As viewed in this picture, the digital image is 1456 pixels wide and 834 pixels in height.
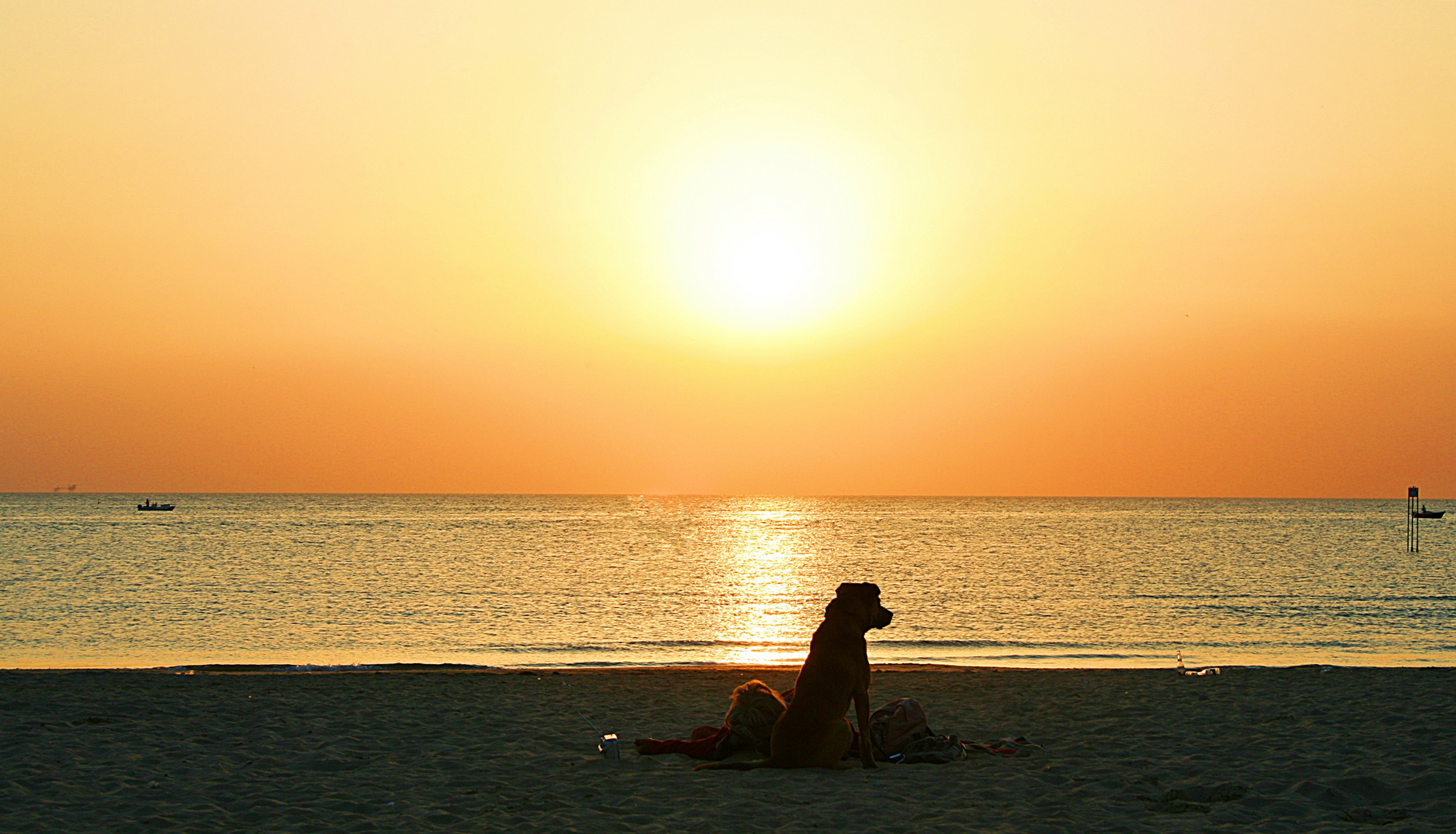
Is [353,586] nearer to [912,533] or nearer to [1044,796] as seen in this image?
[1044,796]

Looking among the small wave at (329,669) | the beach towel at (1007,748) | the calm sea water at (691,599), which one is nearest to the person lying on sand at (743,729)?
the beach towel at (1007,748)

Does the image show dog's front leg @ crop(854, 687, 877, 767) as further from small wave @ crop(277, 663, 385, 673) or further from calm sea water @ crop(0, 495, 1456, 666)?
calm sea water @ crop(0, 495, 1456, 666)

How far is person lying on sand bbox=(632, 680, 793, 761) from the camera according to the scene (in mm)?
10266

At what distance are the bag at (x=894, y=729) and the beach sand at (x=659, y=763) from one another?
1.21 ft

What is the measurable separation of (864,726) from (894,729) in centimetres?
65

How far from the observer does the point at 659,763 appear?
1026 cm

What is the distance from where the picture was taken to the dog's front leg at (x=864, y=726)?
9.73 meters

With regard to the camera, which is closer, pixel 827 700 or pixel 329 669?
pixel 827 700

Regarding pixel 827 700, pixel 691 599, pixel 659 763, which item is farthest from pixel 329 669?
pixel 691 599

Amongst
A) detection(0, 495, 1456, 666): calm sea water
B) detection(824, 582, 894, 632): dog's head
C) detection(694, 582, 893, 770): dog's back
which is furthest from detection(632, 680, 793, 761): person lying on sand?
detection(0, 495, 1456, 666): calm sea water

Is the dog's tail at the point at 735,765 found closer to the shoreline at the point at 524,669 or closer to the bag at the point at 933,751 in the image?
the bag at the point at 933,751

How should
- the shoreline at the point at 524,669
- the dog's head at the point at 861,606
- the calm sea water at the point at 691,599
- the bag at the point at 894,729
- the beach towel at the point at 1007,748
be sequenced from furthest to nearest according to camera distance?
the calm sea water at the point at 691,599
the shoreline at the point at 524,669
the beach towel at the point at 1007,748
the bag at the point at 894,729
the dog's head at the point at 861,606

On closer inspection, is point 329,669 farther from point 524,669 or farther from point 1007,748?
point 1007,748

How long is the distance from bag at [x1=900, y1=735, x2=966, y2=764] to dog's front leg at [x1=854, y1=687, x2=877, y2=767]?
433mm
